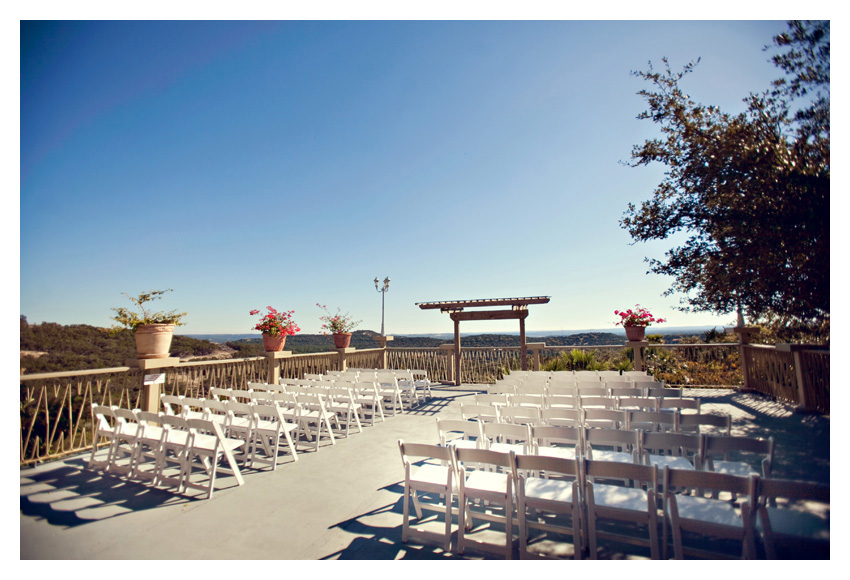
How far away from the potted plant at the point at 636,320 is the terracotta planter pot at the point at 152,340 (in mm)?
9212

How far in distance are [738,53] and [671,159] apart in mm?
1879

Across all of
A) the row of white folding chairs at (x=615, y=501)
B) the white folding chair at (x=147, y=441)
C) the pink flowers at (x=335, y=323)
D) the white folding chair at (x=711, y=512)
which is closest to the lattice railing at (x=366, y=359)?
the pink flowers at (x=335, y=323)

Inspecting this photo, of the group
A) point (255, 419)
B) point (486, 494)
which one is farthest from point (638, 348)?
point (255, 419)

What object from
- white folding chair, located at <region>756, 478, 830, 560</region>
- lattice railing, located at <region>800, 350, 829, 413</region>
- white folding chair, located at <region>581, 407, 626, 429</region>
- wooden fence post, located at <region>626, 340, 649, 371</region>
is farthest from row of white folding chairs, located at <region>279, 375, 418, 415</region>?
lattice railing, located at <region>800, 350, 829, 413</region>

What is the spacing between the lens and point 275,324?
740cm

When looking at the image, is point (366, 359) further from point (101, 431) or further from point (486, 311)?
point (101, 431)

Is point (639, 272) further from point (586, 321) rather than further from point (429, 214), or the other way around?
point (586, 321)

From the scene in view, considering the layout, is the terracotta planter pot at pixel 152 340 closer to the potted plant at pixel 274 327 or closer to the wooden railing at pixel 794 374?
the potted plant at pixel 274 327

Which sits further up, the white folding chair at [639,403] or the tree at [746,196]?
the tree at [746,196]

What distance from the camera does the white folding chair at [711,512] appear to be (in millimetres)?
1914

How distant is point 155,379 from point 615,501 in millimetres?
5785
